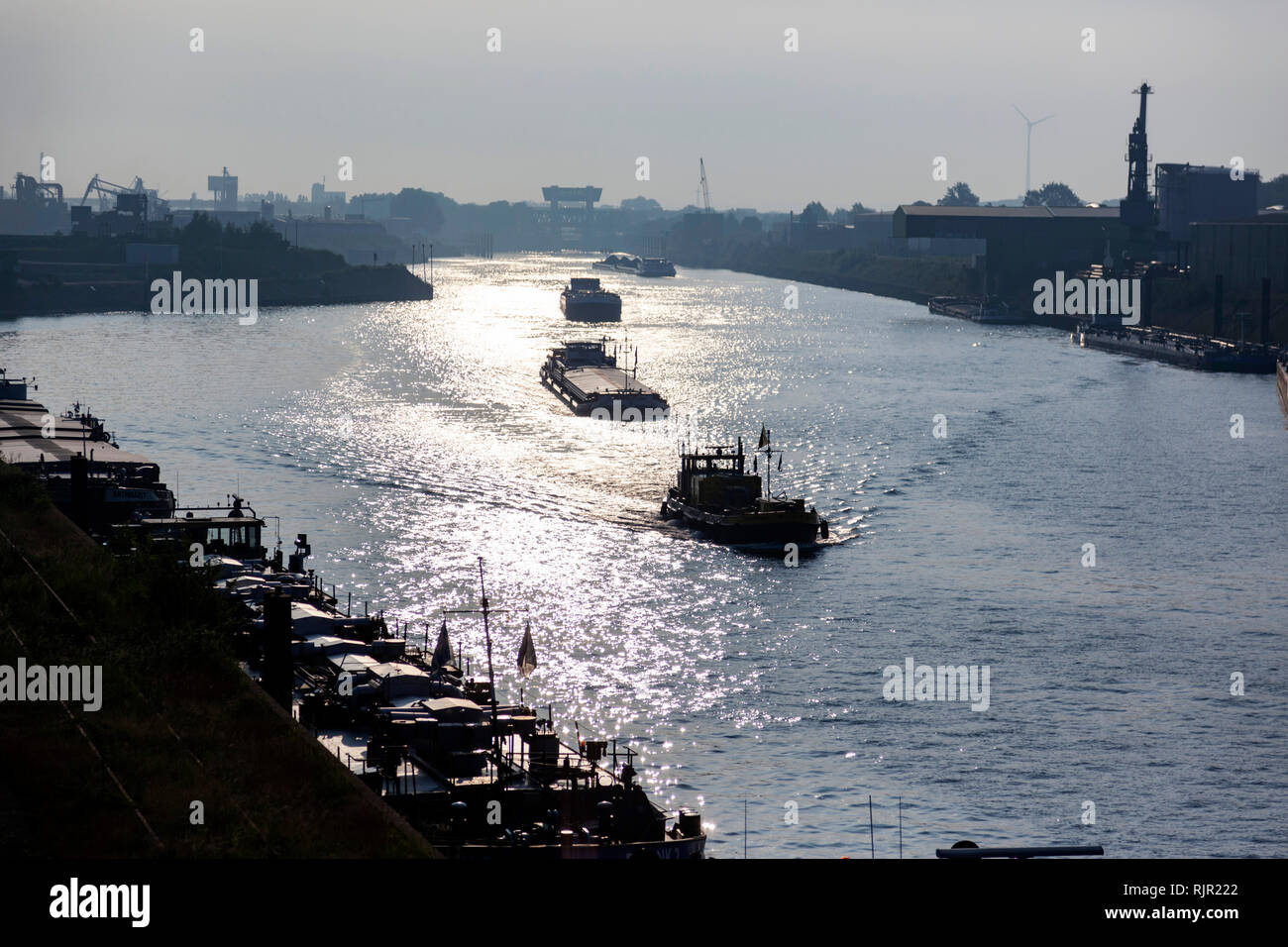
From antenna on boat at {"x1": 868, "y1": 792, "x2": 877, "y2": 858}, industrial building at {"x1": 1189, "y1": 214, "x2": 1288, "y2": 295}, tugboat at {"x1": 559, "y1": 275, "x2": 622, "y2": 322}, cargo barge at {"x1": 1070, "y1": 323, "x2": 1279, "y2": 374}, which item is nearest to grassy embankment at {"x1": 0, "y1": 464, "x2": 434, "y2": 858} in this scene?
antenna on boat at {"x1": 868, "y1": 792, "x2": 877, "y2": 858}

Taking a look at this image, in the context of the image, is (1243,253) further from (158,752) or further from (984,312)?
(158,752)

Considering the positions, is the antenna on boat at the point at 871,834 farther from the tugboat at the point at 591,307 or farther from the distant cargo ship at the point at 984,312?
the distant cargo ship at the point at 984,312

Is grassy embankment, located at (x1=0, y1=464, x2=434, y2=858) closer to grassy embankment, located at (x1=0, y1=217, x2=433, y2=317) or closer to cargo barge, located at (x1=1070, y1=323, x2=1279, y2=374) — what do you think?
cargo barge, located at (x1=1070, y1=323, x2=1279, y2=374)

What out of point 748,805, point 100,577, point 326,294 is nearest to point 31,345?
point 326,294

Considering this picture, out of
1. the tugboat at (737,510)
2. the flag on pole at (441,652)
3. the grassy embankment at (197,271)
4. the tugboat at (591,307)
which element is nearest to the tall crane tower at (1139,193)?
the tugboat at (591,307)

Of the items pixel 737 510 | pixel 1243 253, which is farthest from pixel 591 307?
pixel 737 510

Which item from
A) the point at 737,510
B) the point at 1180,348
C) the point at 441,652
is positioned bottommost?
the point at 441,652
